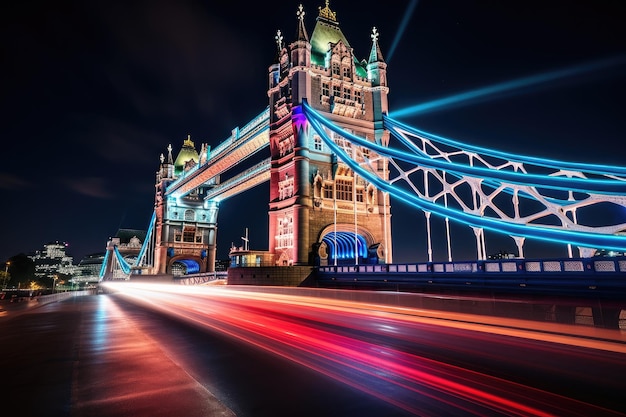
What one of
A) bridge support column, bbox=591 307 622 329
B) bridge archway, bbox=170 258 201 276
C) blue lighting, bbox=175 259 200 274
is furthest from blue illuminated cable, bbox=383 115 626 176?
bridge archway, bbox=170 258 201 276

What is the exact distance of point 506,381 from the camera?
5.34 metres

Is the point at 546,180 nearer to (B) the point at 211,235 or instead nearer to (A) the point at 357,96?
(A) the point at 357,96

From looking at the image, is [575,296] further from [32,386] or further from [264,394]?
[32,386]

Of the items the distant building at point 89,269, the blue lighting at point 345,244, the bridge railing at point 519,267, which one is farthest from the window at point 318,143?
the distant building at point 89,269

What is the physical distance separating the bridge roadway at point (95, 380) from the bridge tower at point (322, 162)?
23367mm

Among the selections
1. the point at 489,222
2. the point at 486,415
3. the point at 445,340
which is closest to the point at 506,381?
the point at 486,415

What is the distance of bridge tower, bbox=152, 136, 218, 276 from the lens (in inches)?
2709

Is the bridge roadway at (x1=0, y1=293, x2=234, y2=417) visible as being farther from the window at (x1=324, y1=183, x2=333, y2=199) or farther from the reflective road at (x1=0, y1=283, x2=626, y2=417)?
the window at (x1=324, y1=183, x2=333, y2=199)

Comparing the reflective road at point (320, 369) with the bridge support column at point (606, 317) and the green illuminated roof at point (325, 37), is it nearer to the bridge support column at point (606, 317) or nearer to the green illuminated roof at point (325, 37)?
the bridge support column at point (606, 317)

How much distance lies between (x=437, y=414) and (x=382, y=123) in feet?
116

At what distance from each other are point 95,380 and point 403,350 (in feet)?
18.5

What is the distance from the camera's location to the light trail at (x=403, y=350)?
450cm

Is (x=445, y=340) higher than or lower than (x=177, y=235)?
lower

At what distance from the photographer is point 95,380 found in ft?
18.0
